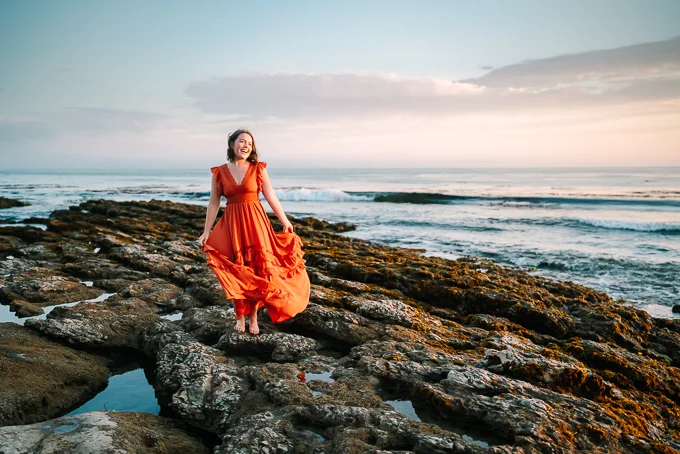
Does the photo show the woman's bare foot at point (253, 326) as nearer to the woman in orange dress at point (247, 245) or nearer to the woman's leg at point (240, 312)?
the woman in orange dress at point (247, 245)

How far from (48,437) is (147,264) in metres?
6.18

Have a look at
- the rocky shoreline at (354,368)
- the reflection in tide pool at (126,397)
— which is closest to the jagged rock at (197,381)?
the rocky shoreline at (354,368)

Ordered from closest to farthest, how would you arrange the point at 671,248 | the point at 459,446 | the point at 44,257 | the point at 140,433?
the point at 459,446 → the point at 140,433 → the point at 44,257 → the point at 671,248

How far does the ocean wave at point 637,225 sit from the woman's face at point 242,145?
20.2 m

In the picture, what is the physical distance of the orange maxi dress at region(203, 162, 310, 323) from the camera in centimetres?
528

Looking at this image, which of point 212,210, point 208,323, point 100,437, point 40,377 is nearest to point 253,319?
point 208,323

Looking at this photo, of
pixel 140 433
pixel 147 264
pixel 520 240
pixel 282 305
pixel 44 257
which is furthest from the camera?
pixel 520 240

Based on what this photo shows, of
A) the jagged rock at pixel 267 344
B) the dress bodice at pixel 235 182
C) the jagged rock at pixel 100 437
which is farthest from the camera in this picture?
the dress bodice at pixel 235 182

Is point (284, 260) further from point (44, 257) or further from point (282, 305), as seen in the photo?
point (44, 257)

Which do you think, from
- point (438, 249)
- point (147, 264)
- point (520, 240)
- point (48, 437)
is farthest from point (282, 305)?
point (520, 240)

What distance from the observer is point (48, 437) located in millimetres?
3064

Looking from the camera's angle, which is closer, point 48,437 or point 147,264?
point 48,437

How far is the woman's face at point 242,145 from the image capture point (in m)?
5.33

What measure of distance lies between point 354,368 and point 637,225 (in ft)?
69.6
